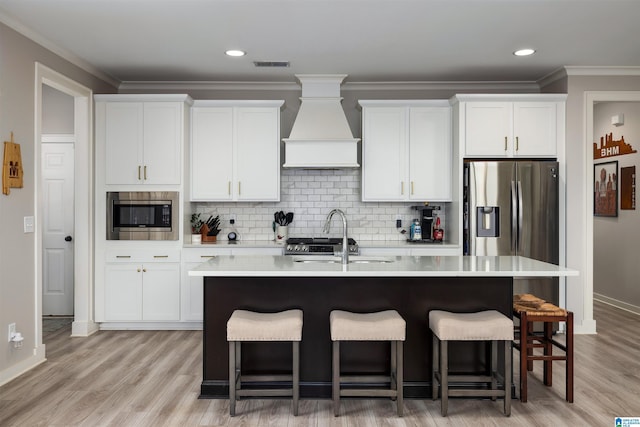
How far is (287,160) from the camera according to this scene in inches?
207

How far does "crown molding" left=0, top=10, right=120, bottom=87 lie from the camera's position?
12.3 ft

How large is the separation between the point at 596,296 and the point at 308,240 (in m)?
4.33

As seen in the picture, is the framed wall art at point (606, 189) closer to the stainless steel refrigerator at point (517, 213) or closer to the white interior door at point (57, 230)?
the stainless steel refrigerator at point (517, 213)

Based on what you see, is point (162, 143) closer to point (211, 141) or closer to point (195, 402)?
point (211, 141)

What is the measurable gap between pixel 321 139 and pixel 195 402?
2.88m

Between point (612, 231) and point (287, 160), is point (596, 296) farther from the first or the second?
point (287, 160)

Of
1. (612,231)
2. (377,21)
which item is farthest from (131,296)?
(612,231)

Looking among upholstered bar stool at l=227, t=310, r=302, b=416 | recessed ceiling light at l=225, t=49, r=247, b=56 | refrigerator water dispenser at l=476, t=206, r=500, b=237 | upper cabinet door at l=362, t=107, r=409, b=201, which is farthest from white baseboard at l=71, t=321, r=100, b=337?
refrigerator water dispenser at l=476, t=206, r=500, b=237

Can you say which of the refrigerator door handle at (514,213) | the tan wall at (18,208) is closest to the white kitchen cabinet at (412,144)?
the refrigerator door handle at (514,213)

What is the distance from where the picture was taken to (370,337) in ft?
9.89

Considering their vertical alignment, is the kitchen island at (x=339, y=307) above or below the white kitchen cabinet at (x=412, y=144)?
below

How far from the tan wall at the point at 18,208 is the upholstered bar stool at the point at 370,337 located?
8.14ft

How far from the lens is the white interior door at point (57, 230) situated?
19.1ft

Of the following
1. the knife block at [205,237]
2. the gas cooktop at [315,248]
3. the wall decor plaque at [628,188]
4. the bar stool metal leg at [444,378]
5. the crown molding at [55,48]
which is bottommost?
the bar stool metal leg at [444,378]
